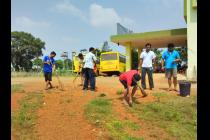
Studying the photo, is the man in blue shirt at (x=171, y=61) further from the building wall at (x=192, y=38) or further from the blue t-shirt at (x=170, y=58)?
the building wall at (x=192, y=38)

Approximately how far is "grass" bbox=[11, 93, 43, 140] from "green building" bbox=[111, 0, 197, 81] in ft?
34.4

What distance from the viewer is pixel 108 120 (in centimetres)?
955

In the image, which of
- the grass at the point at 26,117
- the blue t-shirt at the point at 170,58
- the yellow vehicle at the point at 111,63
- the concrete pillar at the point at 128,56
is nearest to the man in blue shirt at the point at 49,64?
the grass at the point at 26,117

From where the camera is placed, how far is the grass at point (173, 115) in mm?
9211

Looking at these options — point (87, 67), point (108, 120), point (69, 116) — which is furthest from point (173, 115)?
point (87, 67)

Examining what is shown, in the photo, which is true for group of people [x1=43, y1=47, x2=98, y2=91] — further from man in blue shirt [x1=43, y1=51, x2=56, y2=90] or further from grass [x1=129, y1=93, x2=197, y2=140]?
grass [x1=129, y1=93, x2=197, y2=140]

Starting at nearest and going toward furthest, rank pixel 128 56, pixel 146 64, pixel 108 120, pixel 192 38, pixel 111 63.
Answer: pixel 108 120, pixel 146 64, pixel 192 38, pixel 128 56, pixel 111 63

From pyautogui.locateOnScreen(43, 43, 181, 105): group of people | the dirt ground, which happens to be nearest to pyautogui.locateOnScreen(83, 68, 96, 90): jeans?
pyautogui.locateOnScreen(43, 43, 181, 105): group of people

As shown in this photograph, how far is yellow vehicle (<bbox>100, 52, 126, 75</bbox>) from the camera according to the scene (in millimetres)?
Answer: 30812

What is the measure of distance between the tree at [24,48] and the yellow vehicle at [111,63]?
28.0 m

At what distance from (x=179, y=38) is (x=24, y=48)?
35249 mm

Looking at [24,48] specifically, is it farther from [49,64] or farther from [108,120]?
[108,120]
